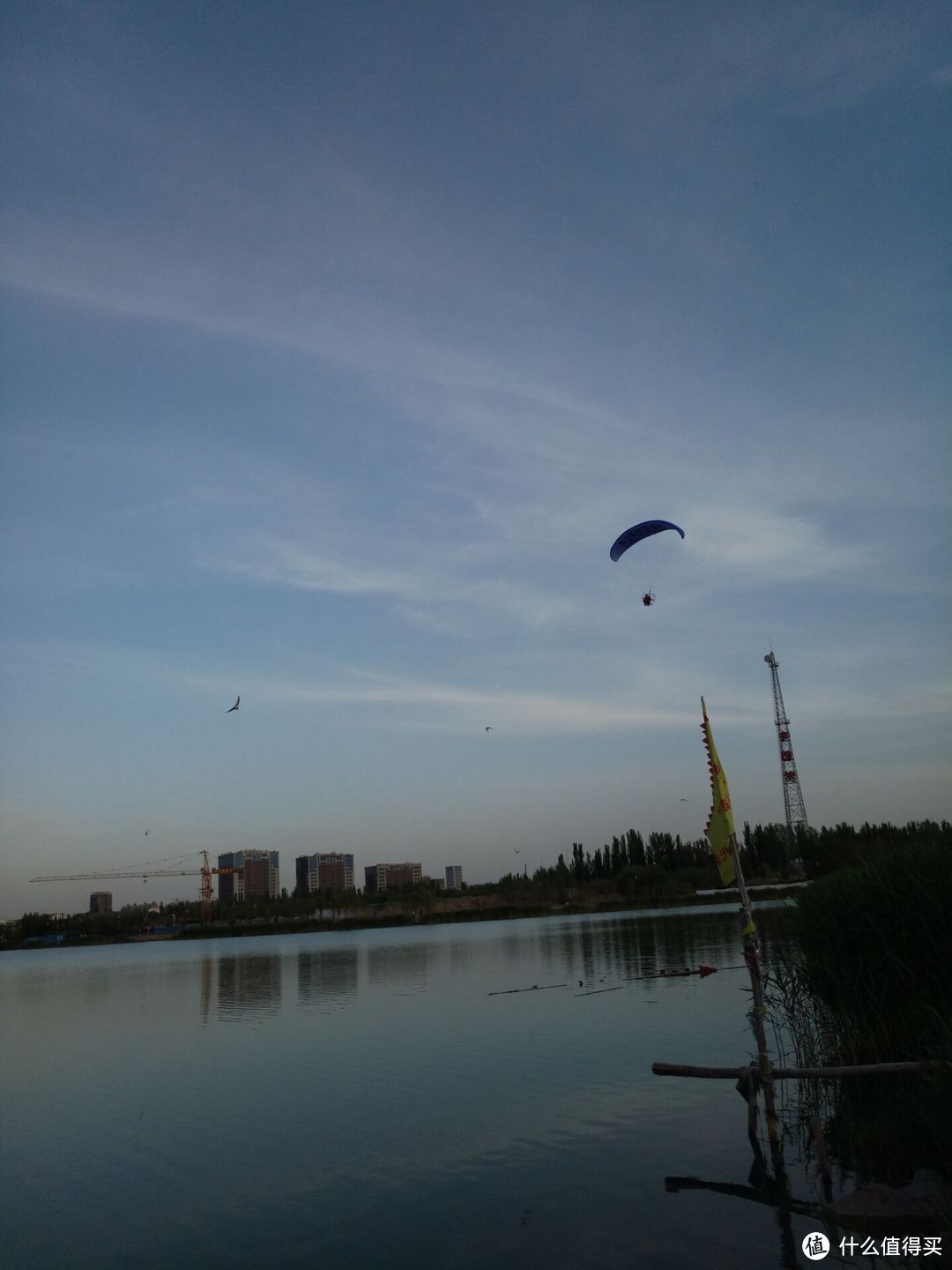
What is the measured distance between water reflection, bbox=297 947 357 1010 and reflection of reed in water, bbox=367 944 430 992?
1151mm

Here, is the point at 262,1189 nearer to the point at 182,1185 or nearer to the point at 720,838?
the point at 182,1185

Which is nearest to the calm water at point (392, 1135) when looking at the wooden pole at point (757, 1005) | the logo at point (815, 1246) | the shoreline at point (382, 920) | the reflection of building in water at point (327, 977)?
the logo at point (815, 1246)

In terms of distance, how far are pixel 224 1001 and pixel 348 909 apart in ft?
390

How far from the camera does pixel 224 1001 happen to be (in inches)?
1606

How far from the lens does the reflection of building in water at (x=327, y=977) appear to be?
1558 inches

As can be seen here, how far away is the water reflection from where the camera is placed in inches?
1526

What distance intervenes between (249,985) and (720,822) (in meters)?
41.0

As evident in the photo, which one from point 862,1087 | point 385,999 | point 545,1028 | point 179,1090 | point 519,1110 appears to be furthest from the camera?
point 385,999

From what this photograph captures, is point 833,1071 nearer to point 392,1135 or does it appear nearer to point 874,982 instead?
point 874,982

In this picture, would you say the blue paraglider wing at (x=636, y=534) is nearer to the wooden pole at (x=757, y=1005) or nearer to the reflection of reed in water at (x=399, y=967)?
the wooden pole at (x=757, y=1005)

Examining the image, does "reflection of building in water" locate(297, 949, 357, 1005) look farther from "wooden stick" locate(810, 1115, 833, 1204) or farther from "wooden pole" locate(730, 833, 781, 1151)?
"wooden stick" locate(810, 1115, 833, 1204)

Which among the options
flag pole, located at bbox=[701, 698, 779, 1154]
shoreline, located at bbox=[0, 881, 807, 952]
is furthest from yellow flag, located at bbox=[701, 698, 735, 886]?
shoreline, located at bbox=[0, 881, 807, 952]

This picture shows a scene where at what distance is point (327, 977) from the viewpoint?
4916 cm

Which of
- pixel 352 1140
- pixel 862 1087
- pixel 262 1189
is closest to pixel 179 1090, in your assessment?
pixel 352 1140
